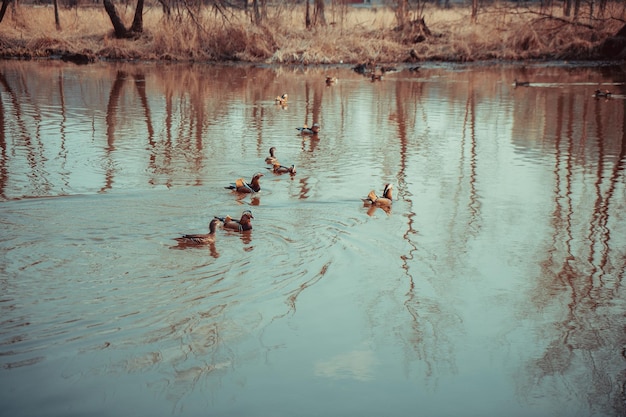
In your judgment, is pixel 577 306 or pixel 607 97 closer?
pixel 577 306

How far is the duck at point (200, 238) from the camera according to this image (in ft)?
27.4

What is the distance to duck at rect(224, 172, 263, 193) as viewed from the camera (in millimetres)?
10609

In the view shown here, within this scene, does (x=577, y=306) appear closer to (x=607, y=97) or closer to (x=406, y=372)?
(x=406, y=372)

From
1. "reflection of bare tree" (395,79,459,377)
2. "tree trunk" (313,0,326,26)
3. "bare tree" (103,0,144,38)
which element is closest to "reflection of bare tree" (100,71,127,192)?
"reflection of bare tree" (395,79,459,377)

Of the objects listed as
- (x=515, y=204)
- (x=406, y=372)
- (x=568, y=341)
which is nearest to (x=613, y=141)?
(x=515, y=204)

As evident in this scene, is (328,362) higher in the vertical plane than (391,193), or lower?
lower

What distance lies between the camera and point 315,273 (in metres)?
7.68

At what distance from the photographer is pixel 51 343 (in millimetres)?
6035

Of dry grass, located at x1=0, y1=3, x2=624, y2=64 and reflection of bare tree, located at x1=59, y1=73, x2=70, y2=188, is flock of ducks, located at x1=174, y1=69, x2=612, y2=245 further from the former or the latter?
dry grass, located at x1=0, y1=3, x2=624, y2=64

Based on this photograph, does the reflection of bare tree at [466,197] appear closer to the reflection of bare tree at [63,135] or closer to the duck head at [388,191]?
the duck head at [388,191]

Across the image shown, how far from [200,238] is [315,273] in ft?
4.99

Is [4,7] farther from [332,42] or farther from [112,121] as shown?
[112,121]

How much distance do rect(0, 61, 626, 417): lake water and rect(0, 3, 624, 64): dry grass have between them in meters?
18.4

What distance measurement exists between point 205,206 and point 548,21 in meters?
29.5
